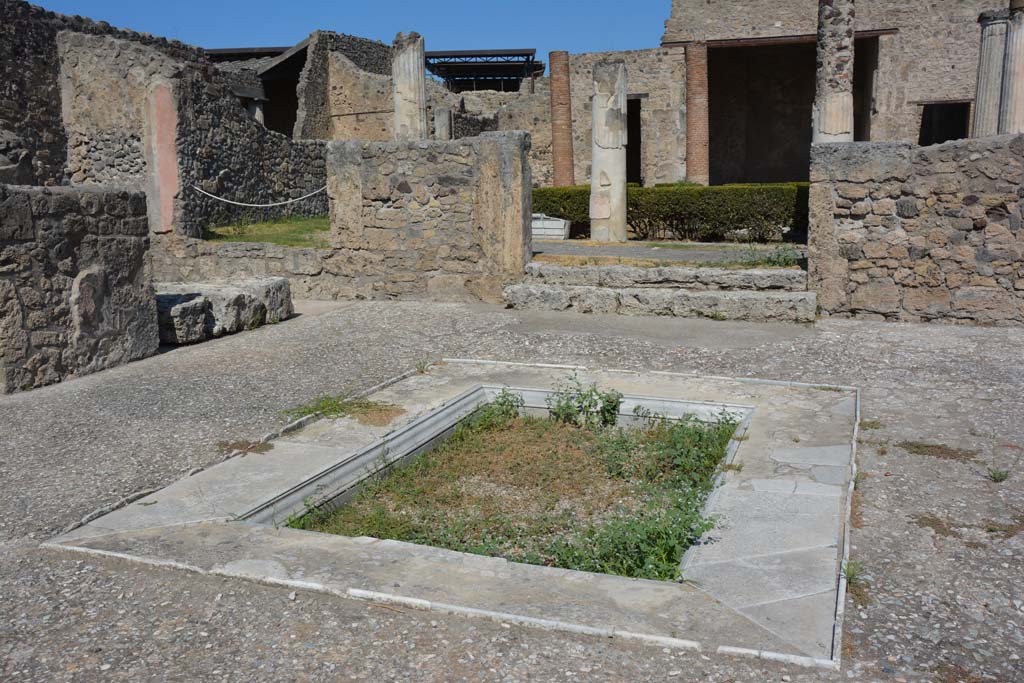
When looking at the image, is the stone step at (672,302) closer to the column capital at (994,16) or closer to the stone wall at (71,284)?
the stone wall at (71,284)

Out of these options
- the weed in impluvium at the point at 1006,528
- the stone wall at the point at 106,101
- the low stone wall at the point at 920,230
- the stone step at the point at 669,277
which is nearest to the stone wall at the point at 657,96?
the stone wall at the point at 106,101

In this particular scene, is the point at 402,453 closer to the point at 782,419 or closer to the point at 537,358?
the point at 782,419

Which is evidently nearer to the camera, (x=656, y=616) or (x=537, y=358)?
(x=656, y=616)

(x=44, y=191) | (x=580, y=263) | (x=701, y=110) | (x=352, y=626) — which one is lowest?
(x=352, y=626)

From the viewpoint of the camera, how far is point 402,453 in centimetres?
453

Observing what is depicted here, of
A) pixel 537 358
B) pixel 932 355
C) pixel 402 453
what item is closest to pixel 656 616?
pixel 402 453

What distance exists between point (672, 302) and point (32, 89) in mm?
9886

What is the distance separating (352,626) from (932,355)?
5.34 meters

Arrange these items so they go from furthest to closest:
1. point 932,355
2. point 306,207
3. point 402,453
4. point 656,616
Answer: point 306,207
point 932,355
point 402,453
point 656,616

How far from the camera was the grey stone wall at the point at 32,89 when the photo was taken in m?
12.3

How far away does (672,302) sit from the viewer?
8.27 metres

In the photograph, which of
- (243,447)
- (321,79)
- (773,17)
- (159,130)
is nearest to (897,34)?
(773,17)

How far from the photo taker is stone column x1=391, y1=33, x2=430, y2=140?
11.2 metres

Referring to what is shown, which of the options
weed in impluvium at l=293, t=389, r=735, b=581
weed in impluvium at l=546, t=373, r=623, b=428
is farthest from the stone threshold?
weed in impluvium at l=546, t=373, r=623, b=428
